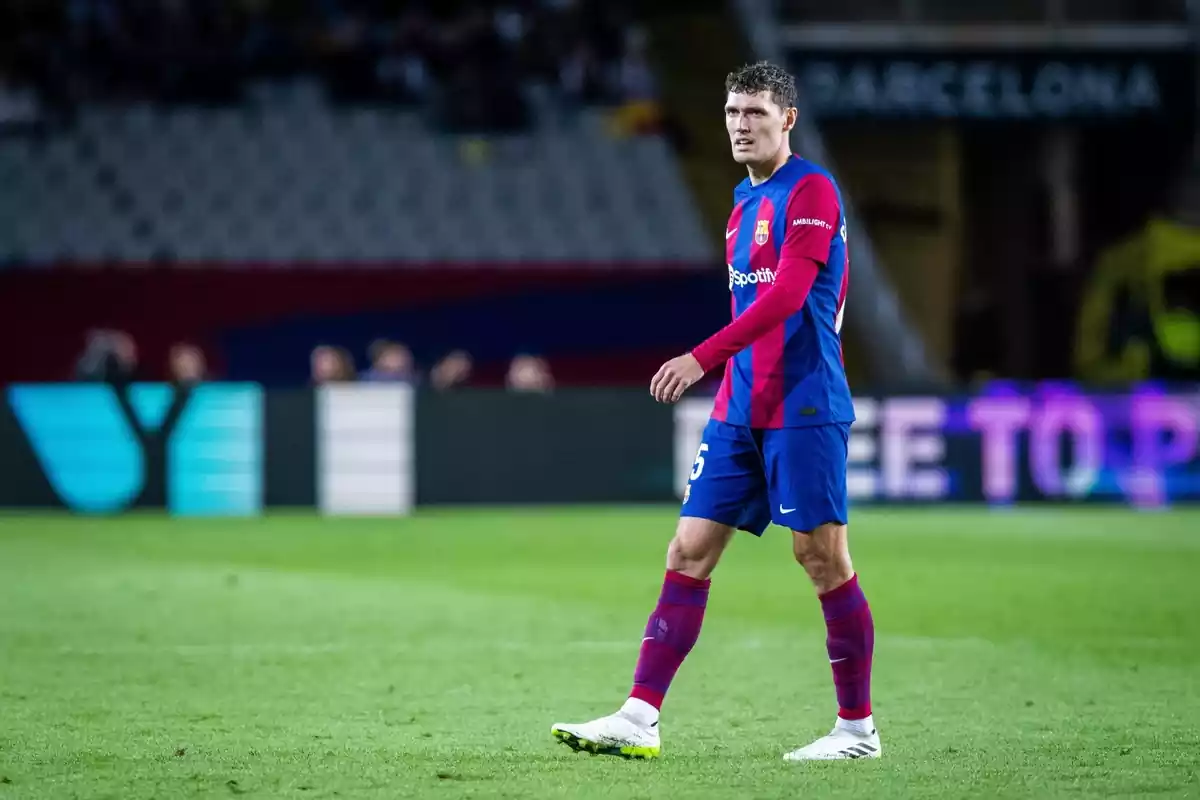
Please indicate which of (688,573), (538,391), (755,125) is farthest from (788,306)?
(538,391)

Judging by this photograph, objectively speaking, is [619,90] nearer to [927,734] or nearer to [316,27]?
[316,27]

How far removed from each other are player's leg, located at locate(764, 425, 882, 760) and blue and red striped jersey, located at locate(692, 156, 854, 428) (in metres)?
0.08

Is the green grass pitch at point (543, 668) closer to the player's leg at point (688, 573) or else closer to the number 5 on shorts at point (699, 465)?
the player's leg at point (688, 573)

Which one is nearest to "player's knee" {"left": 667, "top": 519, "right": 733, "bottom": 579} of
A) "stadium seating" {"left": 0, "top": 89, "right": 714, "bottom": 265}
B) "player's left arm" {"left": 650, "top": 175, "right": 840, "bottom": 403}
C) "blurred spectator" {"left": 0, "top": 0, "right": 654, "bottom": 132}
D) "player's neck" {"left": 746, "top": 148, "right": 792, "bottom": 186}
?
"player's left arm" {"left": 650, "top": 175, "right": 840, "bottom": 403}

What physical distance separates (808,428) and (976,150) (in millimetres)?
25321

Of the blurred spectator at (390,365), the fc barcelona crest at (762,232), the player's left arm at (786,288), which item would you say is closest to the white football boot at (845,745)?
the player's left arm at (786,288)

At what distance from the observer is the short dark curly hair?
211 inches

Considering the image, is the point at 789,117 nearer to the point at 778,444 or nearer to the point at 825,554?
the point at 778,444

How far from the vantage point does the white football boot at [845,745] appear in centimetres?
538

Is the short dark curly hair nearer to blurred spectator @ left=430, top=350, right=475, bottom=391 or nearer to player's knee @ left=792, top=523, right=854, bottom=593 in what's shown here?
player's knee @ left=792, top=523, right=854, bottom=593

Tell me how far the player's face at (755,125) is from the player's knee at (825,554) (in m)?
1.08

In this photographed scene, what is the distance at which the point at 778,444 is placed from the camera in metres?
5.34

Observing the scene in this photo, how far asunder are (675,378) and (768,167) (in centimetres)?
79

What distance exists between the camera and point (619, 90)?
23.2 meters
